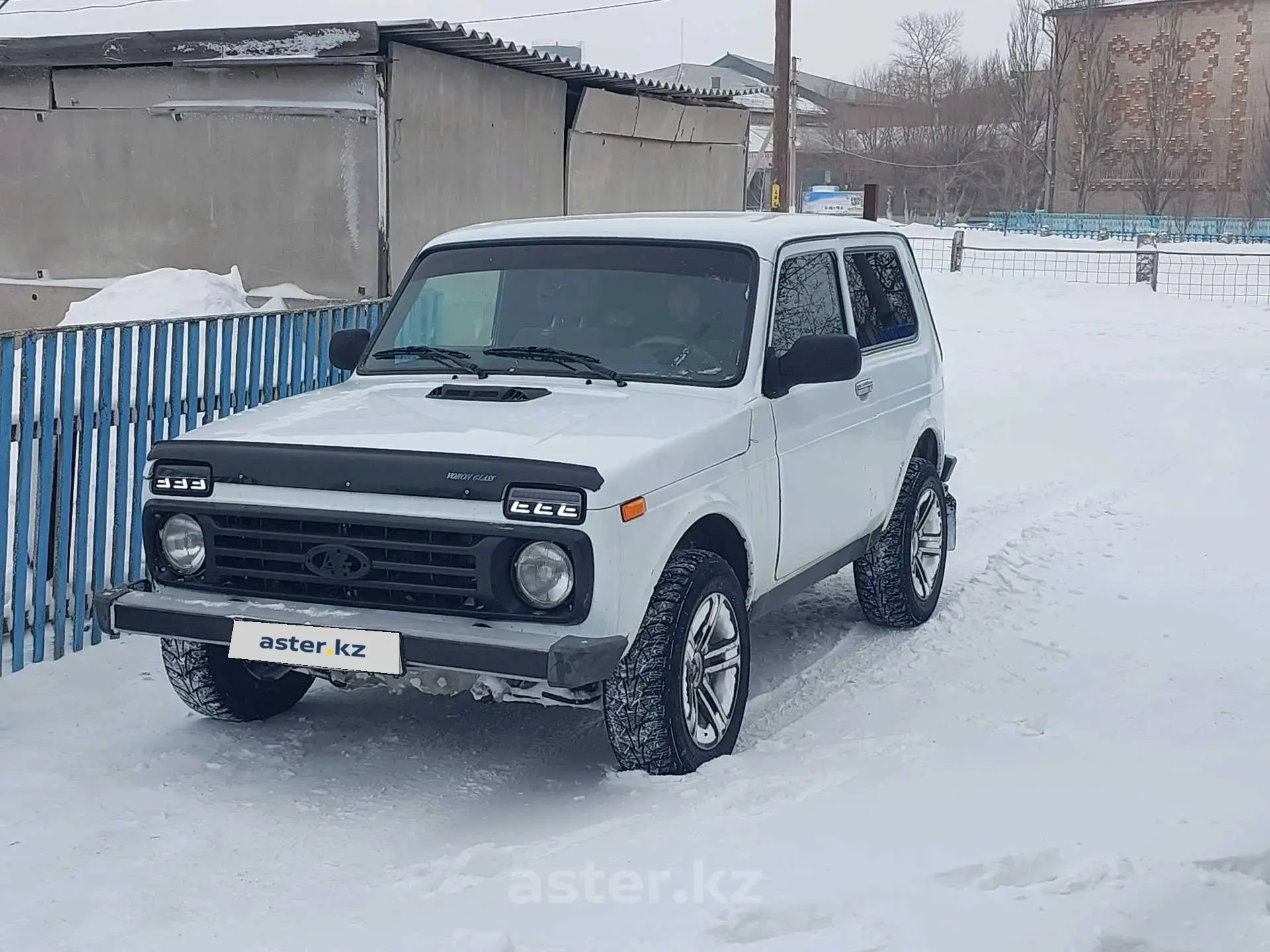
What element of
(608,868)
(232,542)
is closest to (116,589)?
(232,542)

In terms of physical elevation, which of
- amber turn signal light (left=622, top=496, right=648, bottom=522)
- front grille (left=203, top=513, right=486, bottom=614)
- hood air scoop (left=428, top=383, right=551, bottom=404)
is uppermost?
hood air scoop (left=428, top=383, right=551, bottom=404)

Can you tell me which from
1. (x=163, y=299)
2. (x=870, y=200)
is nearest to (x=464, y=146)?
(x=163, y=299)

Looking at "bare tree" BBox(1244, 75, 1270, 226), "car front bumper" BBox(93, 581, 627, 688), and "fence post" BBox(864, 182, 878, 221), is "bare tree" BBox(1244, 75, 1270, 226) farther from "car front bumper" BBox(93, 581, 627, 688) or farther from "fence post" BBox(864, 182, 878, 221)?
"car front bumper" BBox(93, 581, 627, 688)

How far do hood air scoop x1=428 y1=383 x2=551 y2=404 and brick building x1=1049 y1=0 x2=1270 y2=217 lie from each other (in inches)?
2742

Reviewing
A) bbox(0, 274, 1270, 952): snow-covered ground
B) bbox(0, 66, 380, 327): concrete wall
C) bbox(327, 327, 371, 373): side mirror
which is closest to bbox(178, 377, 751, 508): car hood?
bbox(327, 327, 371, 373): side mirror

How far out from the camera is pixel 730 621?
4.92 m

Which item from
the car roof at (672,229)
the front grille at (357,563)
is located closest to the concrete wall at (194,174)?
the car roof at (672,229)

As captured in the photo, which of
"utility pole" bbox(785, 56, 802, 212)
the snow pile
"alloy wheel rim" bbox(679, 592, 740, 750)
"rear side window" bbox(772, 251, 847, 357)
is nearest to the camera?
"alloy wheel rim" bbox(679, 592, 740, 750)

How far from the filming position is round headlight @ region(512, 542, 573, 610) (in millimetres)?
4215

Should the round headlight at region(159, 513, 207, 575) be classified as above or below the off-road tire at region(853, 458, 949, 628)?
above

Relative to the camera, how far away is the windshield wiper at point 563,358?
17.3 feet

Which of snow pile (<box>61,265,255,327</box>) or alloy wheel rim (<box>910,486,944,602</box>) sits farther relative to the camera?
snow pile (<box>61,265,255,327</box>)

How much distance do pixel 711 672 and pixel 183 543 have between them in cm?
178

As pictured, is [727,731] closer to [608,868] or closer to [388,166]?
[608,868]
